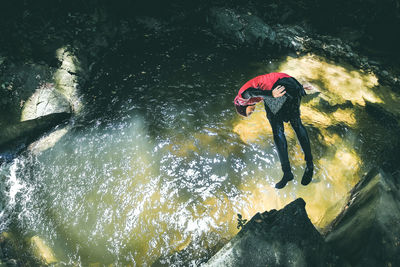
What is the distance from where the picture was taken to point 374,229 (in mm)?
2135

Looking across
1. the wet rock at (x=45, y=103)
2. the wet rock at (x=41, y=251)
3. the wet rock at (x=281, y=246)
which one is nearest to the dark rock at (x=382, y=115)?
the wet rock at (x=281, y=246)

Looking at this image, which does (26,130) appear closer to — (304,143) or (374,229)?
(304,143)

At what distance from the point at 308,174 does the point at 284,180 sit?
0.43 m

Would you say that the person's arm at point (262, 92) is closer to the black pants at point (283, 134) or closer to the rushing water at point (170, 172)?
the black pants at point (283, 134)

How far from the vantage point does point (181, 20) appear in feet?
29.0

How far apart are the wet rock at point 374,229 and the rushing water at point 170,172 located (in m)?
0.95

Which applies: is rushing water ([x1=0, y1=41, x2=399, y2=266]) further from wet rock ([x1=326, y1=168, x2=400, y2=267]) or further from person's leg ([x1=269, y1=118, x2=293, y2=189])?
wet rock ([x1=326, y1=168, x2=400, y2=267])

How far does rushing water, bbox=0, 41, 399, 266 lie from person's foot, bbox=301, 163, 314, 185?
13 cm

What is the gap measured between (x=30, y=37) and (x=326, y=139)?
Answer: 26.8 ft

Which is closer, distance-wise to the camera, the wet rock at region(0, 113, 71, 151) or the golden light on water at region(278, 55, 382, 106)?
the wet rock at region(0, 113, 71, 151)

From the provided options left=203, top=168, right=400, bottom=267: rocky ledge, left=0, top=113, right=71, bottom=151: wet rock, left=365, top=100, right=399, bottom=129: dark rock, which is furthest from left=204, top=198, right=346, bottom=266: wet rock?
left=0, top=113, right=71, bottom=151: wet rock

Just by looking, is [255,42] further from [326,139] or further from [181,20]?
[326,139]

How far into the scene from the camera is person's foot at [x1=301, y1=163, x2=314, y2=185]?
12.0 ft

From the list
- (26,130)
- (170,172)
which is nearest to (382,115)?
(170,172)
